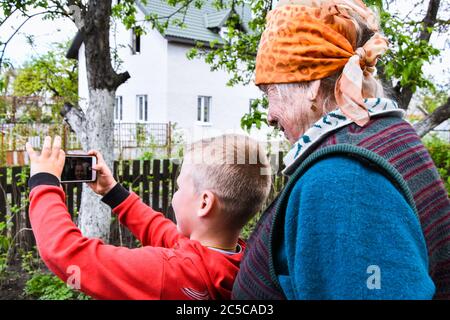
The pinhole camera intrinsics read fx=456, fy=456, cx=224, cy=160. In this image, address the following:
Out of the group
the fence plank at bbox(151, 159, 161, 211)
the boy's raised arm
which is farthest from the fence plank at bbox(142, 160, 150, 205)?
the boy's raised arm

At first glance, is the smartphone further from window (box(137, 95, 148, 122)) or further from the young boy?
window (box(137, 95, 148, 122))

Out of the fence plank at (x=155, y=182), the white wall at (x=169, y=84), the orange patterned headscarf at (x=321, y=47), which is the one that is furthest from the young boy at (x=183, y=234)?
the white wall at (x=169, y=84)

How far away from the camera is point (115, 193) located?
1910mm

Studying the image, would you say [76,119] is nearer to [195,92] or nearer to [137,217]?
[137,217]

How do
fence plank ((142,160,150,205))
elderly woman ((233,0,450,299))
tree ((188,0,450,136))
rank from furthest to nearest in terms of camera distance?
1. fence plank ((142,160,150,205))
2. tree ((188,0,450,136))
3. elderly woman ((233,0,450,299))

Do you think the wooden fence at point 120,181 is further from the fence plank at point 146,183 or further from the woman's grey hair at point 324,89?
the woman's grey hair at point 324,89

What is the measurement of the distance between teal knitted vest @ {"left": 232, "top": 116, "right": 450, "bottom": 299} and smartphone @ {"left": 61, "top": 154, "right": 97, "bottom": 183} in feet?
2.81

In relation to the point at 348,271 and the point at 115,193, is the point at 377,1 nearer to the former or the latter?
the point at 115,193

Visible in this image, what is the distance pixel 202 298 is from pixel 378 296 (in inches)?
26.6

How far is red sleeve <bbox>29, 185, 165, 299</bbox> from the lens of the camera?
1.34 meters

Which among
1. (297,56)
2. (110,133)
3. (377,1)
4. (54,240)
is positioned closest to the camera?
(297,56)

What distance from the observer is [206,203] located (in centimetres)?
156

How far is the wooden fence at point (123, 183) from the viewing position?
18.4 ft
